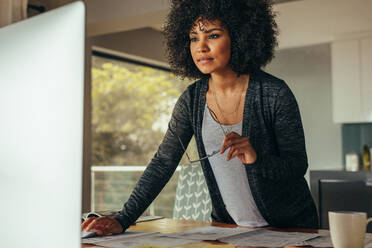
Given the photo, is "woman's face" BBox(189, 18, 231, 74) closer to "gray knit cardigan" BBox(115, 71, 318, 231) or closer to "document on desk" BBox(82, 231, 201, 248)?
"gray knit cardigan" BBox(115, 71, 318, 231)

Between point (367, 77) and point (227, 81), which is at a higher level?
point (367, 77)

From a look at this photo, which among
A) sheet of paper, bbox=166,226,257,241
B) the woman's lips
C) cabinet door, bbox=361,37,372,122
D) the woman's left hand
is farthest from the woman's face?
cabinet door, bbox=361,37,372,122

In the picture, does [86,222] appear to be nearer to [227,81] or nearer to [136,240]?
[136,240]

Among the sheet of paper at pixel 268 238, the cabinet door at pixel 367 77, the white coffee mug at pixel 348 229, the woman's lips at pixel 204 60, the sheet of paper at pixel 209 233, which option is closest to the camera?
the white coffee mug at pixel 348 229

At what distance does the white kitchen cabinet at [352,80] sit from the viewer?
15.0 ft

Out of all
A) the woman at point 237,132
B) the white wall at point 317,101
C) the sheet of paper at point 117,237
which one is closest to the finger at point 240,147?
the woman at point 237,132

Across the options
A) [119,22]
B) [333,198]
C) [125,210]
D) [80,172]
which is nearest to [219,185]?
[125,210]

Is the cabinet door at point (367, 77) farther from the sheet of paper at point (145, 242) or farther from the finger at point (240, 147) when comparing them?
the sheet of paper at point (145, 242)

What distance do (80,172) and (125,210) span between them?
104cm

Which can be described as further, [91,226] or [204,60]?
[204,60]

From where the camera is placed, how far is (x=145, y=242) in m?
1.17

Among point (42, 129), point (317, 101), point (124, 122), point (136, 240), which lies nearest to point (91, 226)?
point (136, 240)

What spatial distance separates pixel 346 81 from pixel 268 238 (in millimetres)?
3837

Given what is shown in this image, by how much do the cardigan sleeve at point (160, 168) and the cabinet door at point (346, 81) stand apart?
3.40 meters
